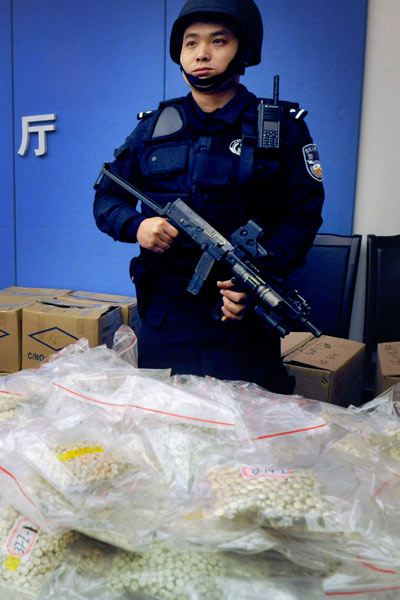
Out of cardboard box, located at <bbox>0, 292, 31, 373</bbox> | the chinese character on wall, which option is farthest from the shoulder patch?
the chinese character on wall

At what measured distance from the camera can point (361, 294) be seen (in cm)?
203

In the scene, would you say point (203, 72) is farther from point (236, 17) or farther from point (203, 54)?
point (236, 17)

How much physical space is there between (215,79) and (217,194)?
0.90ft

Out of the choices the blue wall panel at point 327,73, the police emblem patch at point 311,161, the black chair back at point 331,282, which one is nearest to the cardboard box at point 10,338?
the black chair back at point 331,282

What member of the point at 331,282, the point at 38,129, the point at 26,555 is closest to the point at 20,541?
the point at 26,555

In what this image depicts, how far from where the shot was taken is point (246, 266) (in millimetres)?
1121

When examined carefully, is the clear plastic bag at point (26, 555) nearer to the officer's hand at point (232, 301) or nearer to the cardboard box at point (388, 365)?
the officer's hand at point (232, 301)

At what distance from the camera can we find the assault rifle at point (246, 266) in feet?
3.58

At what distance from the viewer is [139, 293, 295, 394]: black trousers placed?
1.23 m

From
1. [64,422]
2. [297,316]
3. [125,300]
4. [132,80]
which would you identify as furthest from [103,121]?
[64,422]

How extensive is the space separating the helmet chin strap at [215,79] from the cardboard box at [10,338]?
3.43ft

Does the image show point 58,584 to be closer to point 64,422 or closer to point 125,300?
point 64,422

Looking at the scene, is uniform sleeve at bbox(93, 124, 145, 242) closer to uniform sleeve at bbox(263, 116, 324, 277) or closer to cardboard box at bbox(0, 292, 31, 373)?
uniform sleeve at bbox(263, 116, 324, 277)

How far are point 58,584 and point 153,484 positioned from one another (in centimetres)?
12
